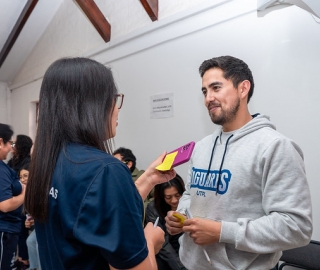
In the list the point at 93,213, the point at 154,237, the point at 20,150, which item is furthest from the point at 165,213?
the point at 20,150

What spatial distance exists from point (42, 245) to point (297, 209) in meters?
0.77

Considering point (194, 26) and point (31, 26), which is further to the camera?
point (31, 26)

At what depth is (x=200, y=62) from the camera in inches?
95.4

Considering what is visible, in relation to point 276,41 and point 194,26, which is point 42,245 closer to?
point 276,41

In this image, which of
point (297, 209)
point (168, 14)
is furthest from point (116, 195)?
point (168, 14)

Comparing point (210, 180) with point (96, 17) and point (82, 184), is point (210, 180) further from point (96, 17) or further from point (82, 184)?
point (96, 17)

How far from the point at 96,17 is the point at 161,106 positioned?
134cm

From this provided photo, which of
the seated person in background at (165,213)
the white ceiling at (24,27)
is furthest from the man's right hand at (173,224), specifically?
the white ceiling at (24,27)

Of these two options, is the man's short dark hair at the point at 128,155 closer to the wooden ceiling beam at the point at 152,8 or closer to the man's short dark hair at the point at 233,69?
the wooden ceiling beam at the point at 152,8

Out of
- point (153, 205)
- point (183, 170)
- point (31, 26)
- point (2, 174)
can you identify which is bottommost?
point (153, 205)

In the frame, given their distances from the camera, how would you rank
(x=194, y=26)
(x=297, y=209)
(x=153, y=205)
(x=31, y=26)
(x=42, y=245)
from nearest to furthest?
(x=42, y=245) < (x=297, y=209) < (x=153, y=205) < (x=194, y=26) < (x=31, y=26)

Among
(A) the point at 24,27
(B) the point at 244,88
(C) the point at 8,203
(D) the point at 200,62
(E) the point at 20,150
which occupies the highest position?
(A) the point at 24,27

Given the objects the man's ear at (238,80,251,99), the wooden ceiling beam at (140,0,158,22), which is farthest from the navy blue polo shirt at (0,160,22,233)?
the wooden ceiling beam at (140,0,158,22)

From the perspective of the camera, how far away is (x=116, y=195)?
637 mm
